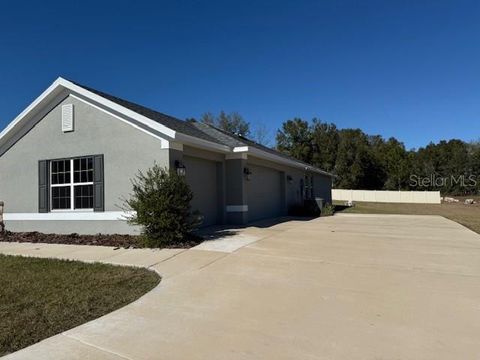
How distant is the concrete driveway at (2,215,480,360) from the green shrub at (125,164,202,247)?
3.72 feet

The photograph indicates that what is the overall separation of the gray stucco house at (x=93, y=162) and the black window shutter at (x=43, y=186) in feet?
0.11

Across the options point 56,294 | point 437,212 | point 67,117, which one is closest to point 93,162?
point 67,117

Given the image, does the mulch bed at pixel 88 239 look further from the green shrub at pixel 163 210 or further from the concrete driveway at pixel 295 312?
the concrete driveway at pixel 295 312

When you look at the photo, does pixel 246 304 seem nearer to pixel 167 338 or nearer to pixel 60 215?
pixel 167 338

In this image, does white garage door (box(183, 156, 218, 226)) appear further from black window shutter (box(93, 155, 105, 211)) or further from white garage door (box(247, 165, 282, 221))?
black window shutter (box(93, 155, 105, 211))

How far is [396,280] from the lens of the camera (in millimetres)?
6281

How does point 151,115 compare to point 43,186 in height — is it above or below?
above

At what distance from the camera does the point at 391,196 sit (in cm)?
4475

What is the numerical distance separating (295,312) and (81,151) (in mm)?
9530

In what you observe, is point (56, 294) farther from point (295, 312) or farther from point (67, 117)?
point (67, 117)

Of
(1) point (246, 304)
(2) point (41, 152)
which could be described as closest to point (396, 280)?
(1) point (246, 304)

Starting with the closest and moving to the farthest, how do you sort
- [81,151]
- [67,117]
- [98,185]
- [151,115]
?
[98,185] < [81,151] < [67,117] < [151,115]

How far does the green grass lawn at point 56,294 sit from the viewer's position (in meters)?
4.21

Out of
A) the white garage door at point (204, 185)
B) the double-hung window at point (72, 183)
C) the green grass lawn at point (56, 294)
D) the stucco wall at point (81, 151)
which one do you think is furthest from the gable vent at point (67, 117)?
the green grass lawn at point (56, 294)
